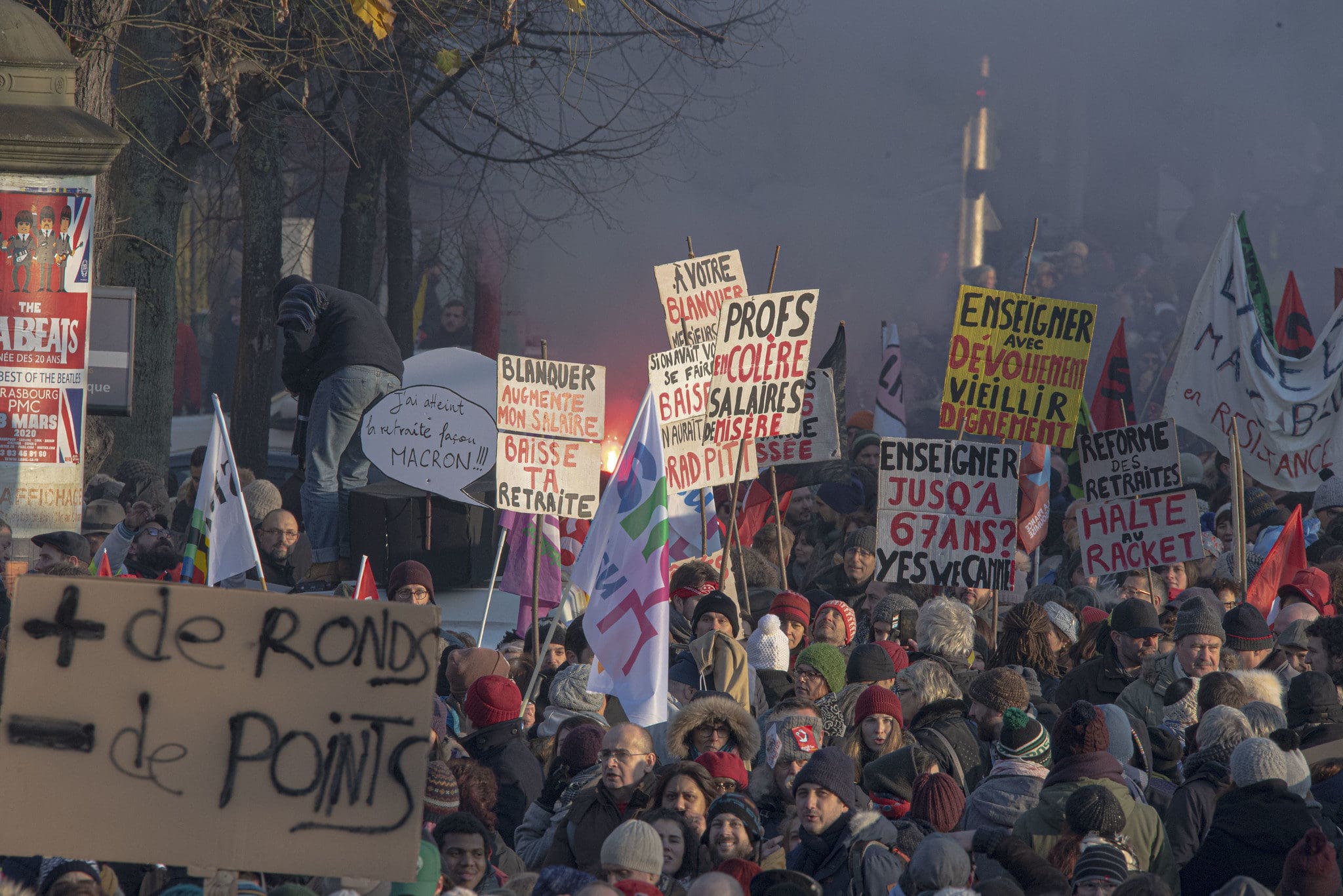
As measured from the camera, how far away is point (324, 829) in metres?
3.79

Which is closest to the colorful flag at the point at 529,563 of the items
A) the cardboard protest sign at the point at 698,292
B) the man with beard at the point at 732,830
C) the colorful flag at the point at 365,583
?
the cardboard protest sign at the point at 698,292

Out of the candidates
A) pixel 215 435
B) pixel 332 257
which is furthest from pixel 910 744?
pixel 332 257

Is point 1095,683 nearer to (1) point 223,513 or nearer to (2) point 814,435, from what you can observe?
(1) point 223,513

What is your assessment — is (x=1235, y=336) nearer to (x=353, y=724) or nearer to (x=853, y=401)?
(x=353, y=724)

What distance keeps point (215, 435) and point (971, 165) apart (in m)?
18.4

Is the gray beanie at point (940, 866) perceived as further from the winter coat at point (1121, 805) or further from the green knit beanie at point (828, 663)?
the green knit beanie at point (828, 663)

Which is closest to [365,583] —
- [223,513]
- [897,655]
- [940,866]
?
[223,513]

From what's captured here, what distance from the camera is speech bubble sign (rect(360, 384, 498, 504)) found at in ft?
31.8

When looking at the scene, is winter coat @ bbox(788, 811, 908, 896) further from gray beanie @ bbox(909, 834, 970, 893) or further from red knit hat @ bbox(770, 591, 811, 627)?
red knit hat @ bbox(770, 591, 811, 627)

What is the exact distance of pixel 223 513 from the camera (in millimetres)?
7129

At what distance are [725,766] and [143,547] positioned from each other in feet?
14.1

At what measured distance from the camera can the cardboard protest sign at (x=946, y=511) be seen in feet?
29.2

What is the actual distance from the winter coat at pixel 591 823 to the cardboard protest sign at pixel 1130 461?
5209 mm

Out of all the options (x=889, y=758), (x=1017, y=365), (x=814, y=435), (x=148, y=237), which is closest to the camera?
(x=889, y=758)
